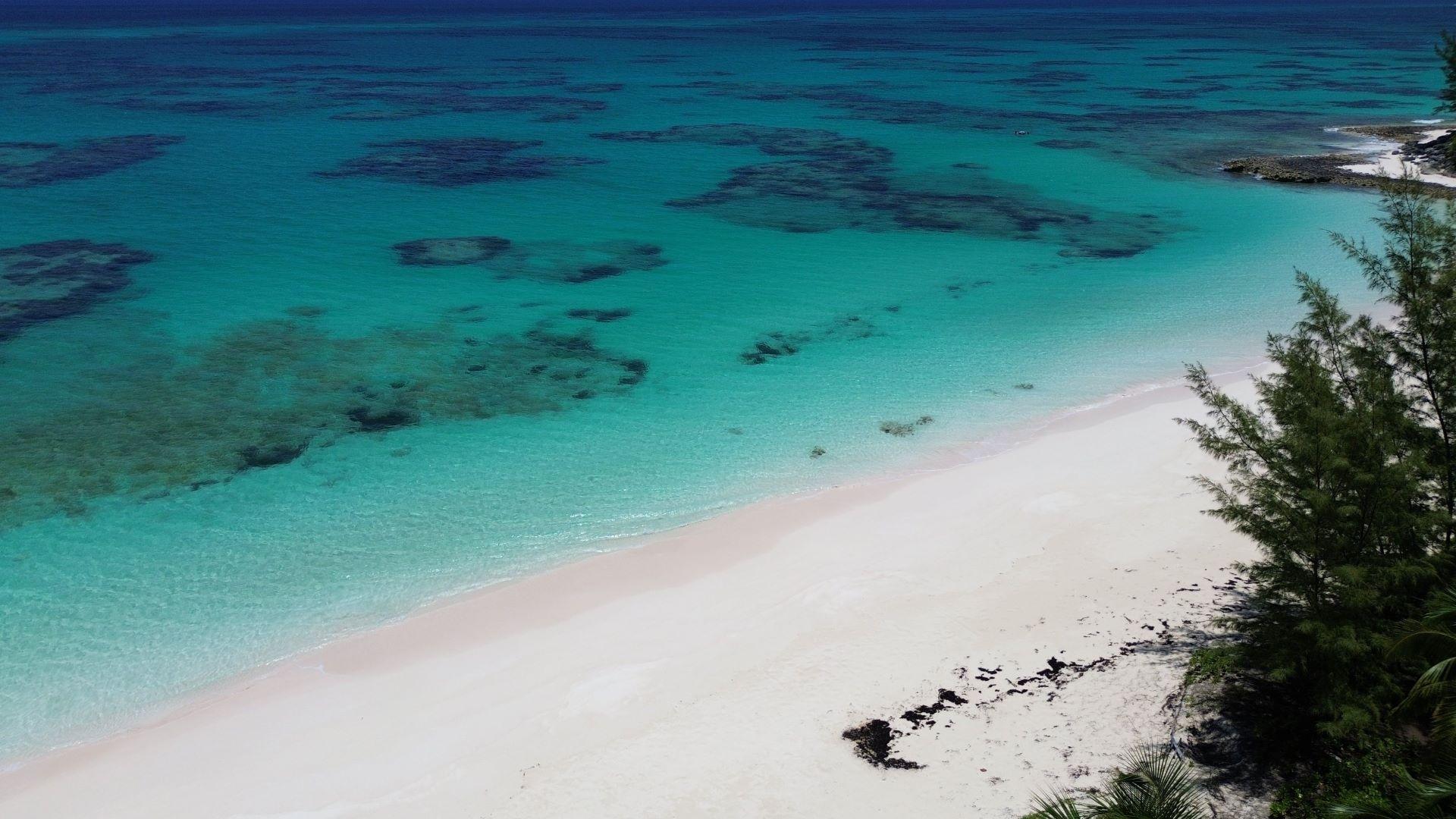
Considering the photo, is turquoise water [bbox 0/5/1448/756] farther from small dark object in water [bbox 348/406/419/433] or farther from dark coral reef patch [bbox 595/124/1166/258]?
dark coral reef patch [bbox 595/124/1166/258]

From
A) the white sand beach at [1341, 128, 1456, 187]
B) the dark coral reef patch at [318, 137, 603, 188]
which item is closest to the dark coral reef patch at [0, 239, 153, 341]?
the dark coral reef patch at [318, 137, 603, 188]

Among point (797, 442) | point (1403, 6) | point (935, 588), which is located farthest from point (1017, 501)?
point (1403, 6)

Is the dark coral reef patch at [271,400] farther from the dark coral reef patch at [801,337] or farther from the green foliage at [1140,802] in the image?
the green foliage at [1140,802]

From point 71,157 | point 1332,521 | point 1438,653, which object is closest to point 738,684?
point 1332,521

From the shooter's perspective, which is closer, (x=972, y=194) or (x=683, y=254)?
(x=683, y=254)

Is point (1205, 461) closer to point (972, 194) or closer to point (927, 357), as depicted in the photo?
point (927, 357)

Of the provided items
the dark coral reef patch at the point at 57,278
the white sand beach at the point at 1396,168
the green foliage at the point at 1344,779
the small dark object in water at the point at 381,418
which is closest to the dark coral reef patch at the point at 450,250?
the dark coral reef patch at the point at 57,278
